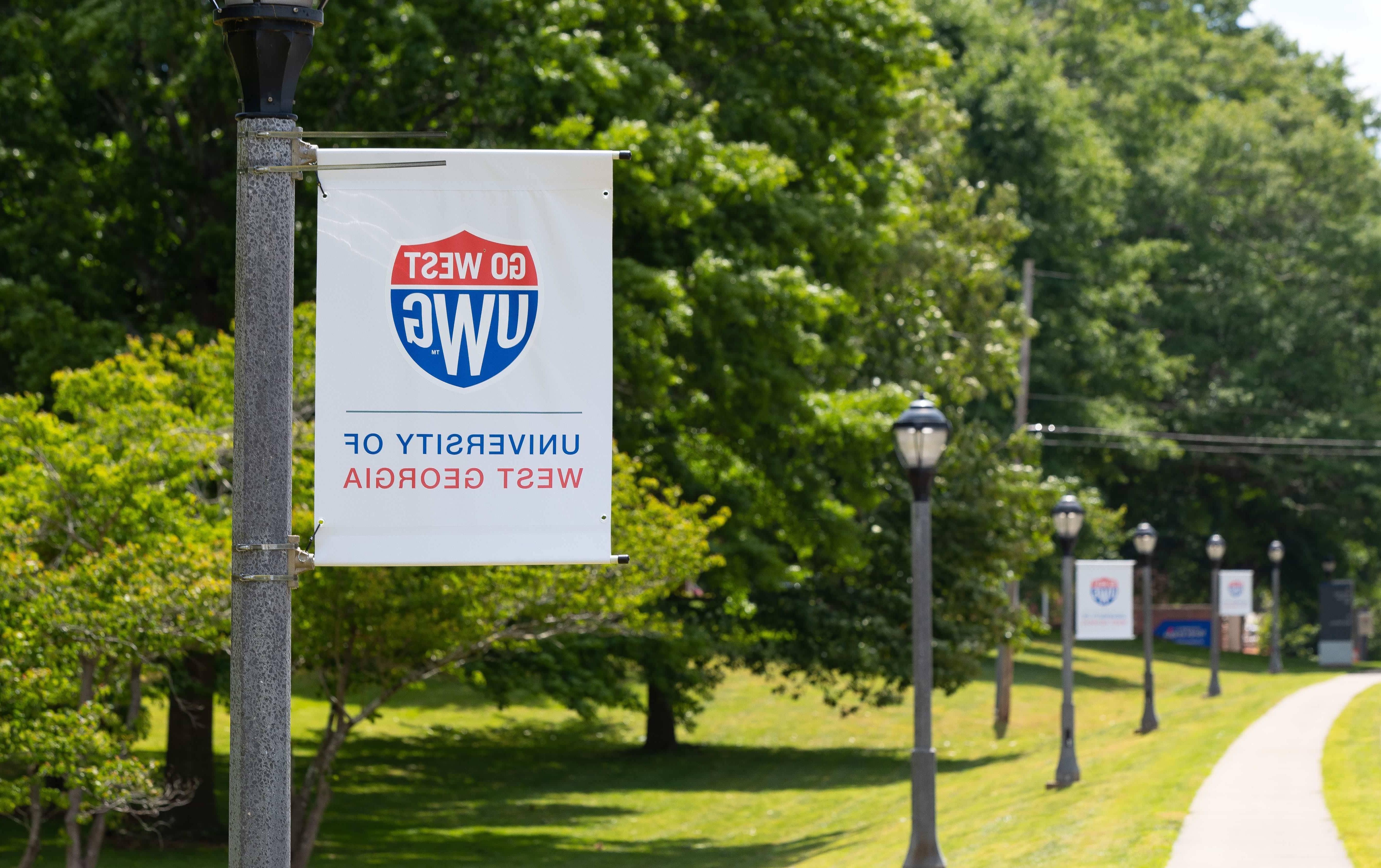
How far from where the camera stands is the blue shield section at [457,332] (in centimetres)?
508

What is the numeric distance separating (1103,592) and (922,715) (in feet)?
49.4

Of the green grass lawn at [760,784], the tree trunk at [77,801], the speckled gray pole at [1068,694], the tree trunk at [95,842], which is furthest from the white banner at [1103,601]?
the tree trunk at [77,801]

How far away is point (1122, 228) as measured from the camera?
54031mm

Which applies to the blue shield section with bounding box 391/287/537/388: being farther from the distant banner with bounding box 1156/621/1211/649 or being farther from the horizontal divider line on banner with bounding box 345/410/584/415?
the distant banner with bounding box 1156/621/1211/649

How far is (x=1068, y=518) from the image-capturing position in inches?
869

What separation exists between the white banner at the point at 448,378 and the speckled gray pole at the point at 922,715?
26.5 ft

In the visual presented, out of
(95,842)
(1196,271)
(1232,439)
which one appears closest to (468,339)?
(95,842)

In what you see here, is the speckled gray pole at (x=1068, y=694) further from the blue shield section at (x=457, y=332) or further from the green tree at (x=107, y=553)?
the blue shield section at (x=457, y=332)

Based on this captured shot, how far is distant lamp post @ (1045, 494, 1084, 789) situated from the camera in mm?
21156

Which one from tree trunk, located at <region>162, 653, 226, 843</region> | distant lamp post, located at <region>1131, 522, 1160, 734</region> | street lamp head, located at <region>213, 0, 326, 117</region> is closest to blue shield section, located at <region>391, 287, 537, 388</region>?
street lamp head, located at <region>213, 0, 326, 117</region>

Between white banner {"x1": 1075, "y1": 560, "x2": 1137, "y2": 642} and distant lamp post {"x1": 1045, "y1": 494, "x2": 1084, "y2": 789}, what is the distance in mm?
3451

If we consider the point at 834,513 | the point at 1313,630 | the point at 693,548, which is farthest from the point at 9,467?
the point at 1313,630

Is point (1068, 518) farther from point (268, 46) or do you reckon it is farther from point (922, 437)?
point (268, 46)

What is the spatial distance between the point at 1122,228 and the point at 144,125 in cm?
3864
